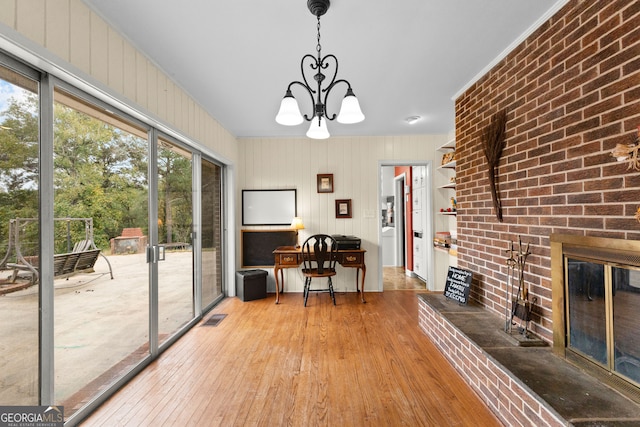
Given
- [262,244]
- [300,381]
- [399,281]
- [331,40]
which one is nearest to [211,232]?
[262,244]

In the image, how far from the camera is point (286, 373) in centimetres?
207

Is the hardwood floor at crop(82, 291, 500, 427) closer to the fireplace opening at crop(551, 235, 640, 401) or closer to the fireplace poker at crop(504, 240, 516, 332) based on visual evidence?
the fireplace poker at crop(504, 240, 516, 332)

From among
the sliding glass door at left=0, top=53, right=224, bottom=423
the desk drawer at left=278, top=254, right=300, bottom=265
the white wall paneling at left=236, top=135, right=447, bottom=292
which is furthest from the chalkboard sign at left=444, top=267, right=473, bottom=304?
the sliding glass door at left=0, top=53, right=224, bottom=423

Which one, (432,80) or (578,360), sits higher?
(432,80)

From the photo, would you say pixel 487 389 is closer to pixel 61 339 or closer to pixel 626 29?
pixel 626 29

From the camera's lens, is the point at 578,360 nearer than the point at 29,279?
No

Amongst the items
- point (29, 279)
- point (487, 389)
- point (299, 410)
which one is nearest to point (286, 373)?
point (299, 410)

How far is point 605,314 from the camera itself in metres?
1.38

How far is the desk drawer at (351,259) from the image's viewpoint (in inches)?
147

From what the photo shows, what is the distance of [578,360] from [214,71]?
319 cm

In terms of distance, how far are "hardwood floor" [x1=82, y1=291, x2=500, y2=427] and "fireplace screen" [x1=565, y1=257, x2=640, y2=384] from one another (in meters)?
0.69

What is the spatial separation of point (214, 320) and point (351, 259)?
185 cm

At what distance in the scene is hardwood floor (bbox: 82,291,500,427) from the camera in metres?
1.63

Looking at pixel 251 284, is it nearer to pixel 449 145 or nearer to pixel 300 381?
pixel 300 381
